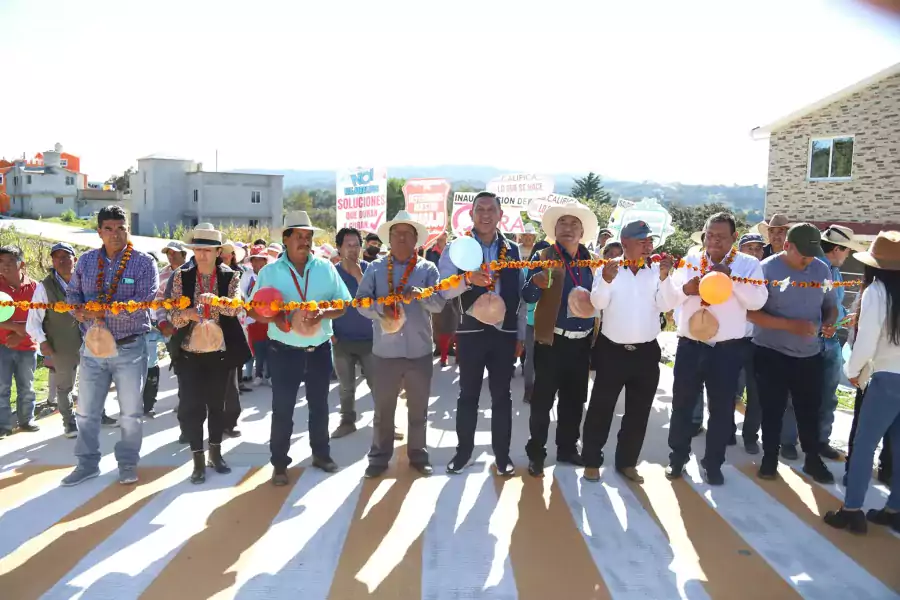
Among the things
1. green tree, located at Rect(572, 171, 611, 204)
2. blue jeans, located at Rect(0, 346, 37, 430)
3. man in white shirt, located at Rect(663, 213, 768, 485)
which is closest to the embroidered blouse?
blue jeans, located at Rect(0, 346, 37, 430)

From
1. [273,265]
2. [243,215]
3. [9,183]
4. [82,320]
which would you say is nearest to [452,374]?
[273,265]

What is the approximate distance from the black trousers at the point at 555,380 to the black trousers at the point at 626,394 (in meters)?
0.14

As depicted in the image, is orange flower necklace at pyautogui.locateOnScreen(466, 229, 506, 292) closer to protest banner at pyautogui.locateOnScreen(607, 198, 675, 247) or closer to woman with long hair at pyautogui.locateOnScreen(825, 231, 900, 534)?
woman with long hair at pyautogui.locateOnScreen(825, 231, 900, 534)

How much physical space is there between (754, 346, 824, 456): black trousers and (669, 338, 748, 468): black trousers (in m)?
0.32

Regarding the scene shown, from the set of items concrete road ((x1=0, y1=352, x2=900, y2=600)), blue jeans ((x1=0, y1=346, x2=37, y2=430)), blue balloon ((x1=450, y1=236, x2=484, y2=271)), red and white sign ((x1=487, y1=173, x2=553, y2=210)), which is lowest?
concrete road ((x1=0, y1=352, x2=900, y2=600))

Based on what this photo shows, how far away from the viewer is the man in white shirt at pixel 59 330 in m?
5.50

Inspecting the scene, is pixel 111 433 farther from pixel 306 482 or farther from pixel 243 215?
pixel 243 215

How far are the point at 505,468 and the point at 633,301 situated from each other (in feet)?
5.51

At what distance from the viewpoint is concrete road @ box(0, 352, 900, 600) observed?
342 cm

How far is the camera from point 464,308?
4.78m

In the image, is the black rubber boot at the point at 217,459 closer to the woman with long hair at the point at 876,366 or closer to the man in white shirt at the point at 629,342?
the man in white shirt at the point at 629,342

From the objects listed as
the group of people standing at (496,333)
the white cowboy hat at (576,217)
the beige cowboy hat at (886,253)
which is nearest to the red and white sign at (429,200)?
the white cowboy hat at (576,217)

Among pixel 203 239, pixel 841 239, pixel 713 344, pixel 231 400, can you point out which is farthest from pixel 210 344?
pixel 841 239

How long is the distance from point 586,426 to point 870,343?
6.72 ft
